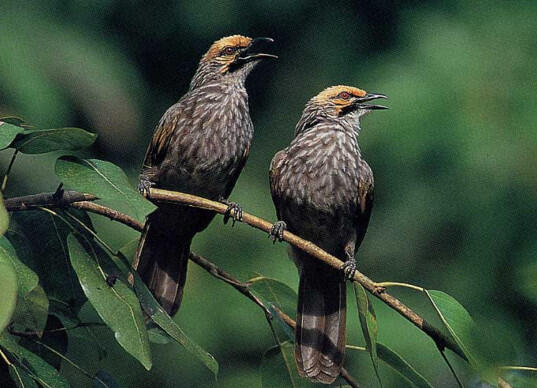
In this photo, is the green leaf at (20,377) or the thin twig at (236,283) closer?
the green leaf at (20,377)

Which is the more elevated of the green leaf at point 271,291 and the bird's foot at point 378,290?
the bird's foot at point 378,290

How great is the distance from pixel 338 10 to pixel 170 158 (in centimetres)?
510

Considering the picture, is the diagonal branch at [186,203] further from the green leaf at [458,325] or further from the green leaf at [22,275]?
the green leaf at [22,275]

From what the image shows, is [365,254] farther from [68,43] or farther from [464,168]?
[68,43]

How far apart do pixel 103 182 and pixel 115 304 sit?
29 cm

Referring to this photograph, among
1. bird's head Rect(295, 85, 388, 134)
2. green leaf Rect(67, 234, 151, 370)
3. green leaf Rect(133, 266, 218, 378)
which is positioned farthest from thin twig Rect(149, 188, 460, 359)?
bird's head Rect(295, 85, 388, 134)

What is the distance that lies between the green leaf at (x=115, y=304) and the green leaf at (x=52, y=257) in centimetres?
35

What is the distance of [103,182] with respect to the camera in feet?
7.92

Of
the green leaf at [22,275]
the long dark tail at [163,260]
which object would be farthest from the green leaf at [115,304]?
the long dark tail at [163,260]

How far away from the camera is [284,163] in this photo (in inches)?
159

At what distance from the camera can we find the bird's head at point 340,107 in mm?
4367

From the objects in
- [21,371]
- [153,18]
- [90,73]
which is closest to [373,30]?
[153,18]

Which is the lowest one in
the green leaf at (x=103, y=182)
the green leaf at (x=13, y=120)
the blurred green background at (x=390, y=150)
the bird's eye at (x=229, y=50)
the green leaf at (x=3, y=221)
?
the blurred green background at (x=390, y=150)

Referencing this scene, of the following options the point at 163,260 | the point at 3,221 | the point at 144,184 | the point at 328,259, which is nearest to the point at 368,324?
the point at 328,259
